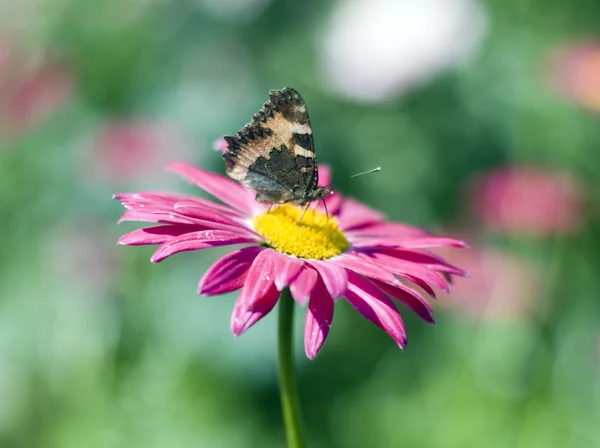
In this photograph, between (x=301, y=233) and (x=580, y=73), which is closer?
(x=301, y=233)

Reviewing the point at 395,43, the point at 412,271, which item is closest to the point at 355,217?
the point at 412,271

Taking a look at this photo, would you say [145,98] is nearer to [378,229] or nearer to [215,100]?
[215,100]

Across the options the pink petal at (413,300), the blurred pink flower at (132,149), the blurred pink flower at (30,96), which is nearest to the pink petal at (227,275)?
the pink petal at (413,300)

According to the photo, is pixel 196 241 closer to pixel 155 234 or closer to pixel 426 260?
pixel 155 234

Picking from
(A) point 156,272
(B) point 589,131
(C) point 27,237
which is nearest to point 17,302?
(C) point 27,237

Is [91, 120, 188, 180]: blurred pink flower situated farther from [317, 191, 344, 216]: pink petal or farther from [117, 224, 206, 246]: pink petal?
[117, 224, 206, 246]: pink petal

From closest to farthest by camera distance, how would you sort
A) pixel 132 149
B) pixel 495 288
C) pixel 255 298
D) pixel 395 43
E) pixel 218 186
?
1. pixel 255 298
2. pixel 218 186
3. pixel 495 288
4. pixel 132 149
5. pixel 395 43
